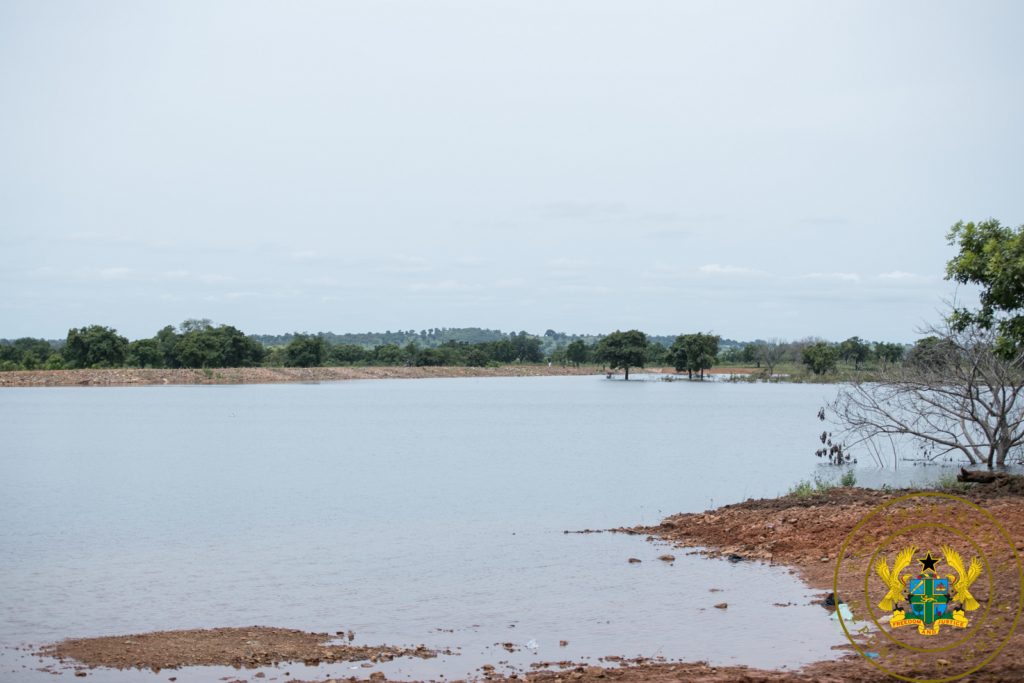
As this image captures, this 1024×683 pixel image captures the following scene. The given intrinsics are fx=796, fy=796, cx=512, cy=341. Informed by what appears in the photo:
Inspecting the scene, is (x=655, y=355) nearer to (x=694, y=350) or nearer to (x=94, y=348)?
(x=694, y=350)

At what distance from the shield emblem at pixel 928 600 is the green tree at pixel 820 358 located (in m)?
122

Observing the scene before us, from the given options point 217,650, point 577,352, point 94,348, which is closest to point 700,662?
point 217,650

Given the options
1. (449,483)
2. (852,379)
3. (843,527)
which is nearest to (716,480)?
(852,379)

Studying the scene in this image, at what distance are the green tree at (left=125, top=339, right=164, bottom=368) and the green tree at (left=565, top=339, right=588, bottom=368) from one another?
90.7 m

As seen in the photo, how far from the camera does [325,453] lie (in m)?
35.6

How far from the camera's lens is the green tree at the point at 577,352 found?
605 ft

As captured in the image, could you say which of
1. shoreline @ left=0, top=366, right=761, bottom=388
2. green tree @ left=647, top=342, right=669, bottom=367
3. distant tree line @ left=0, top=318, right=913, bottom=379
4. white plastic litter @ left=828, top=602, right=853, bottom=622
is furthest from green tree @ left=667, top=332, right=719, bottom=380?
white plastic litter @ left=828, top=602, right=853, bottom=622

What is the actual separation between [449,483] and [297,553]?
35.2 ft

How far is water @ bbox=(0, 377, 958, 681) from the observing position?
11.1 meters

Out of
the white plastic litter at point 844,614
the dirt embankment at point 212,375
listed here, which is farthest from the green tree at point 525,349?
the white plastic litter at point 844,614

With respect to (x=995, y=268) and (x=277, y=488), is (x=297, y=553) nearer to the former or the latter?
(x=277, y=488)

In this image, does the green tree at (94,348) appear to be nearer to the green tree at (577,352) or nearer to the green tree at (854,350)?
the green tree at (577,352)

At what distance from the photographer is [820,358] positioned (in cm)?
12450

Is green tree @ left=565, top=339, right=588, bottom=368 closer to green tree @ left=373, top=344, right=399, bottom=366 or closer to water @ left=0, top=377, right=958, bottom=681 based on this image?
green tree @ left=373, top=344, right=399, bottom=366
